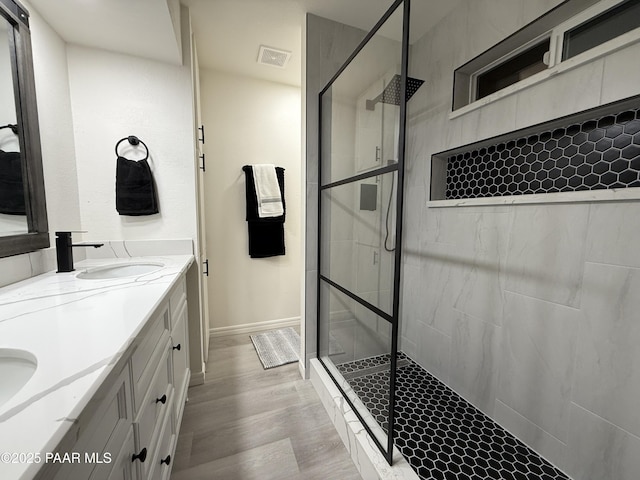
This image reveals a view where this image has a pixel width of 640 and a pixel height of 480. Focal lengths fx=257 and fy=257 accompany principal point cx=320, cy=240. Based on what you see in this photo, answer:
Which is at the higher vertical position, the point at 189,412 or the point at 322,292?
the point at 322,292

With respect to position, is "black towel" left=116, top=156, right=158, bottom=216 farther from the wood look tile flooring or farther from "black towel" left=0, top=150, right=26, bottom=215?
the wood look tile flooring

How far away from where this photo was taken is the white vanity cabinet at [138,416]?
0.43m

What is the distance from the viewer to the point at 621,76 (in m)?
0.92

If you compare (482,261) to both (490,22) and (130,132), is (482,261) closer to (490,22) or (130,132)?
(490,22)

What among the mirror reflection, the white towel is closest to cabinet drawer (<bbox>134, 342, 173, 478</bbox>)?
the mirror reflection

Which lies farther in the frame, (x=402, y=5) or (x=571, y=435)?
(x=571, y=435)

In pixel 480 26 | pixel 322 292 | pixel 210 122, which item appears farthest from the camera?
pixel 210 122

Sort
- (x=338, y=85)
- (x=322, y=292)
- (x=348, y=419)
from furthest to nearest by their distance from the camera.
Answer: (x=322, y=292) < (x=338, y=85) < (x=348, y=419)

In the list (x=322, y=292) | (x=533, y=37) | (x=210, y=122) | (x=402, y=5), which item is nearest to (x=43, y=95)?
(x=210, y=122)

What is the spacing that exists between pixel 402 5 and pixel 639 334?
1427mm

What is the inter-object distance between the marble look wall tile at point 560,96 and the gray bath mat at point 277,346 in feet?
6.86

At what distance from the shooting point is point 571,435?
1.07 m

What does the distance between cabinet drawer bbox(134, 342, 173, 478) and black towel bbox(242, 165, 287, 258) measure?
1378 mm

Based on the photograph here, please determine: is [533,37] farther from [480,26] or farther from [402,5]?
[402,5]
